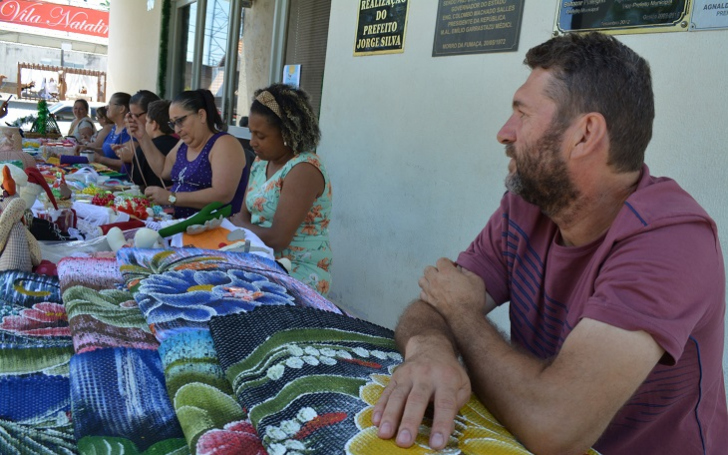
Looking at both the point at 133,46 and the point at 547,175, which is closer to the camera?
the point at 547,175

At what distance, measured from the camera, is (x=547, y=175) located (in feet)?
4.30

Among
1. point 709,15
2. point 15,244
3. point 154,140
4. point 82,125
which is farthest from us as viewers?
point 82,125

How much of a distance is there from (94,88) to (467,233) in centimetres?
2504

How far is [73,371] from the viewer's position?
3.14 feet

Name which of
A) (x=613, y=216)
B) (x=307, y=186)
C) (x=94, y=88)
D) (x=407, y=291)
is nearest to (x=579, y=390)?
(x=613, y=216)

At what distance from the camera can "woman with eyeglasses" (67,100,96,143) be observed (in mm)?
7632

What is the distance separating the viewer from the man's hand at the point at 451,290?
137cm

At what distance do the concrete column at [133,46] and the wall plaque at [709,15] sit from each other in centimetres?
871

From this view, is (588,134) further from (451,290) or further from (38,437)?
(38,437)

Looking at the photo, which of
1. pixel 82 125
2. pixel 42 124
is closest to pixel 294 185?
pixel 42 124

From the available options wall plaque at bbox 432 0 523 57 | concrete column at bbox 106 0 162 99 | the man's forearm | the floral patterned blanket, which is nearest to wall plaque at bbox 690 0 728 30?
wall plaque at bbox 432 0 523 57

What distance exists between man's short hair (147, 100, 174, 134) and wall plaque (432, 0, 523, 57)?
223 cm

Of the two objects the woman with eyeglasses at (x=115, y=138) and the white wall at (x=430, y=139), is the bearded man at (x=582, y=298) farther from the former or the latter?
the woman with eyeglasses at (x=115, y=138)

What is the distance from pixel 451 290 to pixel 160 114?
12.2 ft
